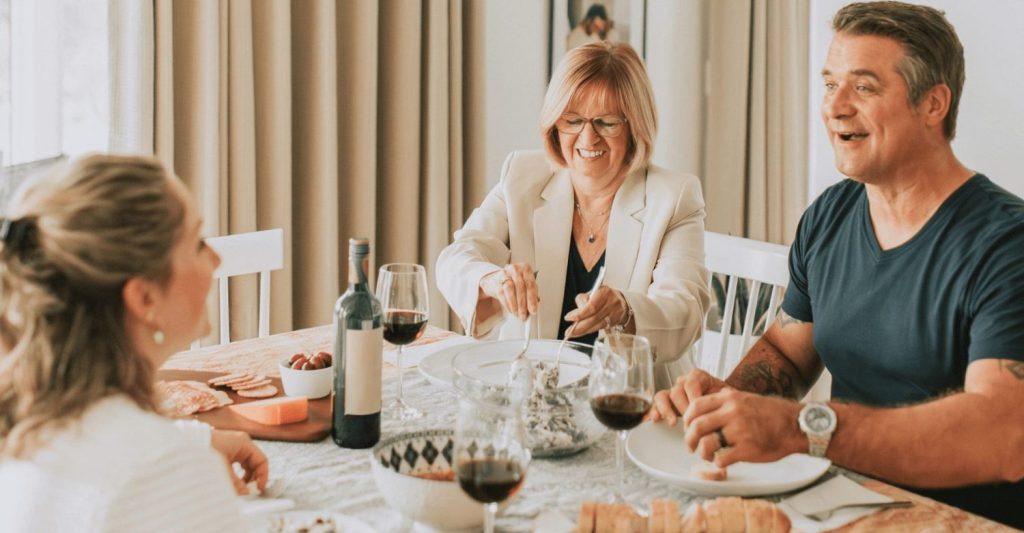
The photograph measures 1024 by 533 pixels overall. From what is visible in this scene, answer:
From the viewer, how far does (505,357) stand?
1.79 metres

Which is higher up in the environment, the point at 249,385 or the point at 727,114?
the point at 727,114

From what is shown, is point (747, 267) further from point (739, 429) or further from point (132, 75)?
point (132, 75)

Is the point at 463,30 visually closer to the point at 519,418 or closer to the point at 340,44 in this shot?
the point at 340,44

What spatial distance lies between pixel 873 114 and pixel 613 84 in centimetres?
67

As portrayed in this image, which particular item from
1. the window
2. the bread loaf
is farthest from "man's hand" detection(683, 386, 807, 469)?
the window

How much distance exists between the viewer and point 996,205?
169 centimetres

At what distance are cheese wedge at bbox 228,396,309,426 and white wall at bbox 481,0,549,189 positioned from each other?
2.08 meters

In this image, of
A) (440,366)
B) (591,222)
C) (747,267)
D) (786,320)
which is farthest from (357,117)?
(786,320)

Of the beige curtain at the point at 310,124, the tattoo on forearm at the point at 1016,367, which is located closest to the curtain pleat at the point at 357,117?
the beige curtain at the point at 310,124

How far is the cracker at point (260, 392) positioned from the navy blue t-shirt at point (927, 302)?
1.03 m

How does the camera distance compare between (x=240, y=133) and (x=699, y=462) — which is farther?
(x=240, y=133)

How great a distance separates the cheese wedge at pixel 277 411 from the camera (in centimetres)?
154

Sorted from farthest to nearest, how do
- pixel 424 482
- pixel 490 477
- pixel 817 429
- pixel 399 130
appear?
pixel 399 130 → pixel 817 429 → pixel 424 482 → pixel 490 477

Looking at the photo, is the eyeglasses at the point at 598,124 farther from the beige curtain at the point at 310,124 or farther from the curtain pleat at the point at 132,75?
the curtain pleat at the point at 132,75
